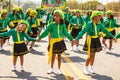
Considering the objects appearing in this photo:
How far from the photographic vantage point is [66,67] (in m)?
11.2

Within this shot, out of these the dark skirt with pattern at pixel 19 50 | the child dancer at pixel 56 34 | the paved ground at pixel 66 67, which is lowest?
the paved ground at pixel 66 67

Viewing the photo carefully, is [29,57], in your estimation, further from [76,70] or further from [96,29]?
[96,29]

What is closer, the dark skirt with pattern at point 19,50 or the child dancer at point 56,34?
the child dancer at point 56,34

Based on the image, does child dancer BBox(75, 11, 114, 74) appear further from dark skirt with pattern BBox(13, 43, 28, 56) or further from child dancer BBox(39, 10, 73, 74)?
dark skirt with pattern BBox(13, 43, 28, 56)

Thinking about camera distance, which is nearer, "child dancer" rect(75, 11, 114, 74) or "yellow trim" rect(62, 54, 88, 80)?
"yellow trim" rect(62, 54, 88, 80)

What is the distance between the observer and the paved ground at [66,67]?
963cm

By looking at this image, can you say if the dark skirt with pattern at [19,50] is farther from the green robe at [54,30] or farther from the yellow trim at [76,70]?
the yellow trim at [76,70]

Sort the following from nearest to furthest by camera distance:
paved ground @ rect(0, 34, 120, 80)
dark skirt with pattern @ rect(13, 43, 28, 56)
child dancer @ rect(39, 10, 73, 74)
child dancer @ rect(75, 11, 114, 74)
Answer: paved ground @ rect(0, 34, 120, 80)
child dancer @ rect(39, 10, 73, 74)
child dancer @ rect(75, 11, 114, 74)
dark skirt with pattern @ rect(13, 43, 28, 56)

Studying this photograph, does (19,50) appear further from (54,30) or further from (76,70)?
(76,70)

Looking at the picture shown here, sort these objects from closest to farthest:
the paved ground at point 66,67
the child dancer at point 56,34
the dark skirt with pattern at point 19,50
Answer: the paved ground at point 66,67, the child dancer at point 56,34, the dark skirt with pattern at point 19,50

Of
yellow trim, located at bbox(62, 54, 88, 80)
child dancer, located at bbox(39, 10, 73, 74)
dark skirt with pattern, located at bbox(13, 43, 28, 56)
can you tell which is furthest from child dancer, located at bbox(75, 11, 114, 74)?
dark skirt with pattern, located at bbox(13, 43, 28, 56)

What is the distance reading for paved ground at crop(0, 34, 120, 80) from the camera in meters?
9.63

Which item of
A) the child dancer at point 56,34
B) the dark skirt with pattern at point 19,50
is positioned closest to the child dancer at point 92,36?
the child dancer at point 56,34

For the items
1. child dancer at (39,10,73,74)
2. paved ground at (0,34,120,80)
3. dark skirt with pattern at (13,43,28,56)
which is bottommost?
paved ground at (0,34,120,80)
